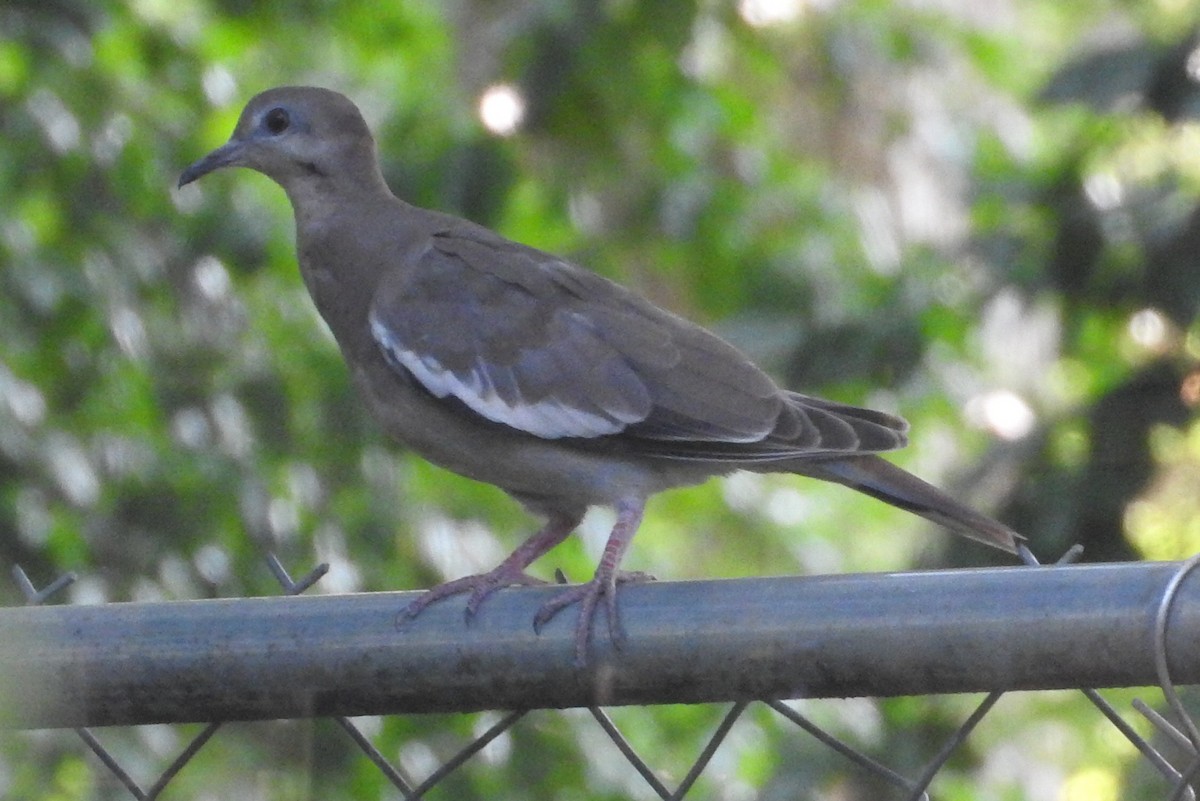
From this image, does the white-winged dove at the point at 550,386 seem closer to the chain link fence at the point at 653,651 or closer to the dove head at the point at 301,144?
the dove head at the point at 301,144

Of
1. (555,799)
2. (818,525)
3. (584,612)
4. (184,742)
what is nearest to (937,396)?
(555,799)

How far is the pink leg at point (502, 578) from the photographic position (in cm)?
165

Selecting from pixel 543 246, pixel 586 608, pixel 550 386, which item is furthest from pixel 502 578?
pixel 543 246

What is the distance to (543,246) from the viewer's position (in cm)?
521

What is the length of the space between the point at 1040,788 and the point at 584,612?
814cm

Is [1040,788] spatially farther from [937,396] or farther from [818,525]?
[937,396]

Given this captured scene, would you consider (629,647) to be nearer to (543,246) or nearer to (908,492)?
(908,492)

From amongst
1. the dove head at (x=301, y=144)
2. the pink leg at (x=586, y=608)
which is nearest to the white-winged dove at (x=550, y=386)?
the dove head at (x=301, y=144)

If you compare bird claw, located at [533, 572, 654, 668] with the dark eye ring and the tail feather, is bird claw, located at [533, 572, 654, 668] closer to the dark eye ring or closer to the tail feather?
the tail feather

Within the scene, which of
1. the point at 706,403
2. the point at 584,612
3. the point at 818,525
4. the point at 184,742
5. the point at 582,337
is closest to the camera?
the point at 584,612

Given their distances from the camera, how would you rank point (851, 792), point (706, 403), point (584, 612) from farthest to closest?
point (851, 792) → point (706, 403) → point (584, 612)

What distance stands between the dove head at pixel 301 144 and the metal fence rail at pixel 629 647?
6.76ft

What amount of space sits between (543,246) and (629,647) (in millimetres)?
3674

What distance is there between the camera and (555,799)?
388 centimetres
